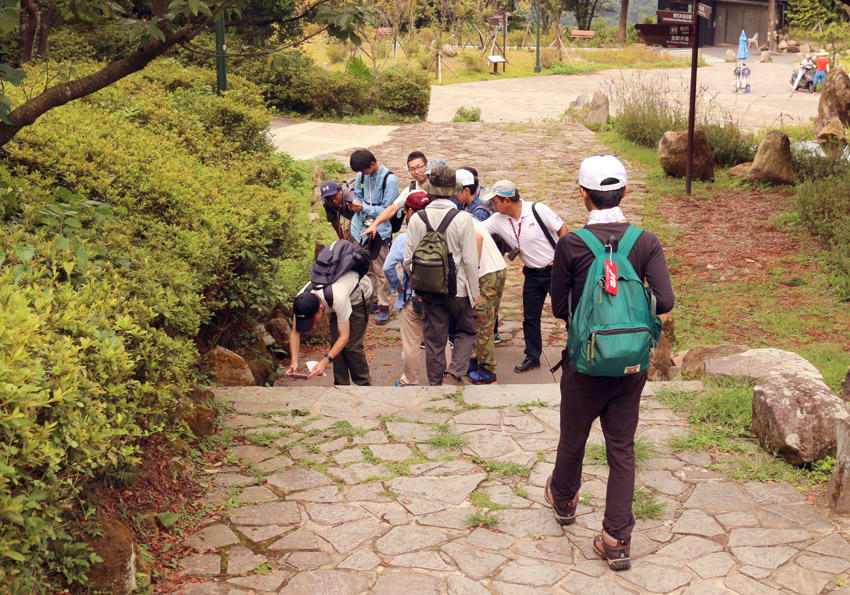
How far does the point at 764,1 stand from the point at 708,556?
171 ft

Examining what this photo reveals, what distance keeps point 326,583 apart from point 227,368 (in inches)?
128

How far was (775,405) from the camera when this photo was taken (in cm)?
525

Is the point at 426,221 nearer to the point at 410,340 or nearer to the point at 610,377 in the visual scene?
the point at 410,340

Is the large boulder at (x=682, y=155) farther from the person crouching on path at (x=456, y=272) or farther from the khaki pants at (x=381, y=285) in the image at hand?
the person crouching on path at (x=456, y=272)

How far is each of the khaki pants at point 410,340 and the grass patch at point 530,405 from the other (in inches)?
51.7

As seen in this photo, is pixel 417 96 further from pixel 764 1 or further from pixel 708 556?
pixel 764 1

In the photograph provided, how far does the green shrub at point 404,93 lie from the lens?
22.3 meters

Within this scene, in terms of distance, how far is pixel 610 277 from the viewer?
12.9 ft

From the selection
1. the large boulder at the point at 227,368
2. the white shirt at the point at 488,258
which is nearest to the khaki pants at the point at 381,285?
the white shirt at the point at 488,258

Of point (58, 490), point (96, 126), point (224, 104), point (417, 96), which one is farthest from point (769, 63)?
point (58, 490)

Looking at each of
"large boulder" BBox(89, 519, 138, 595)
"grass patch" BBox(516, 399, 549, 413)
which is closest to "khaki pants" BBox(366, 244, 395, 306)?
"grass patch" BBox(516, 399, 549, 413)

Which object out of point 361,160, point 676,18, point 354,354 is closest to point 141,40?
point 354,354

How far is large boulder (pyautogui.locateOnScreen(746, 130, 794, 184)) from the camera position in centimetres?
1475

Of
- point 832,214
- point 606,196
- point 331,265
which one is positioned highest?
point 606,196
